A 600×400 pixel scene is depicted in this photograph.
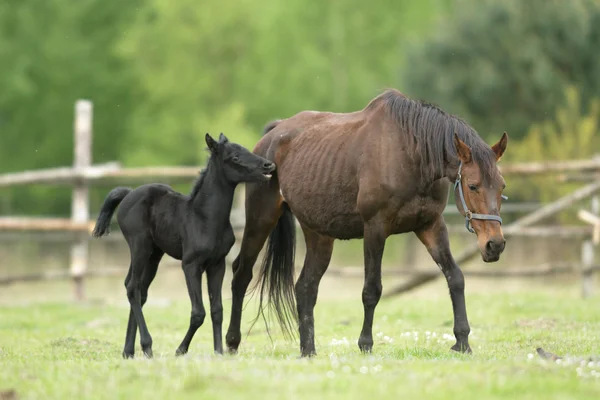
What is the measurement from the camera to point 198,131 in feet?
77.7

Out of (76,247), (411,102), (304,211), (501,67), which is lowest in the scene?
(76,247)

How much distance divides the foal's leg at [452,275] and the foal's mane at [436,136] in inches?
18.0

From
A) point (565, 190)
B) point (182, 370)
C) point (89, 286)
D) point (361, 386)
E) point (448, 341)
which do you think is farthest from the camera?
point (89, 286)

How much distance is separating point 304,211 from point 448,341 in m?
1.56

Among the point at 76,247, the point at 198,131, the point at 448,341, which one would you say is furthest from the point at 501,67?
the point at 448,341

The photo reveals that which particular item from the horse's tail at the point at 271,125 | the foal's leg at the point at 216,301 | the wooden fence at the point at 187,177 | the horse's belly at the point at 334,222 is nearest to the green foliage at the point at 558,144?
the wooden fence at the point at 187,177

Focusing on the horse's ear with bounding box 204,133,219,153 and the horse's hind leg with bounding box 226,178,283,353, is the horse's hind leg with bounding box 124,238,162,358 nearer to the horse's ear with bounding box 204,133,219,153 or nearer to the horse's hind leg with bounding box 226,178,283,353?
the horse's ear with bounding box 204,133,219,153

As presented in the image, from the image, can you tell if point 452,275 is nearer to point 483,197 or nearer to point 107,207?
point 483,197

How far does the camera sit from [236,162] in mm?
7086

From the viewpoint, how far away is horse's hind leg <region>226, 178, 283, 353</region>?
7.89 m

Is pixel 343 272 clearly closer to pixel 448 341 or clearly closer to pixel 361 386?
pixel 448 341

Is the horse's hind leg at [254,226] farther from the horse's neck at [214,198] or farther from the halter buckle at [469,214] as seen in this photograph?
the halter buckle at [469,214]

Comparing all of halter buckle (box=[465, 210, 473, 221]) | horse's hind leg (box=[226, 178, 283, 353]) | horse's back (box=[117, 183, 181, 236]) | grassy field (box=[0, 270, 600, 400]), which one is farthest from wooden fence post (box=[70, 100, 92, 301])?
halter buckle (box=[465, 210, 473, 221])

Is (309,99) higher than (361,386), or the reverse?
(309,99)
